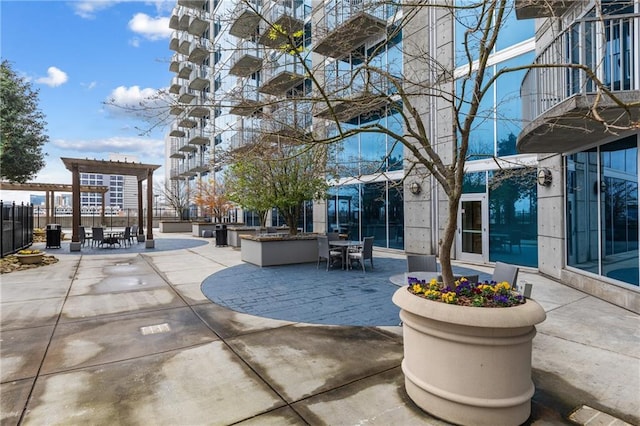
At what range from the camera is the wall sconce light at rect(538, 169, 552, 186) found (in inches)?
347

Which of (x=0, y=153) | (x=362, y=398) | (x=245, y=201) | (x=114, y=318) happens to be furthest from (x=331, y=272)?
(x=0, y=153)

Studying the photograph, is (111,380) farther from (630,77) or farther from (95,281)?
(630,77)

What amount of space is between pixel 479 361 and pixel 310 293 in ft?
16.5

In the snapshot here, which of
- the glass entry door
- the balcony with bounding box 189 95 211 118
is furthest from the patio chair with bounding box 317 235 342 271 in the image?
the balcony with bounding box 189 95 211 118

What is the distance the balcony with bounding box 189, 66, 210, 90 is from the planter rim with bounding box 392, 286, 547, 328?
3245 cm

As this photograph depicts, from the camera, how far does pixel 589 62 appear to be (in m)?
6.75

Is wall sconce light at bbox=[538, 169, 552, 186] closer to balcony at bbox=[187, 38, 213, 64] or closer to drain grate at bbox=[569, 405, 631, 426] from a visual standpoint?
drain grate at bbox=[569, 405, 631, 426]

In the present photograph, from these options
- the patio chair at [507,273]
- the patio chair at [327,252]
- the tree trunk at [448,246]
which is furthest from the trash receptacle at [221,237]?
the tree trunk at [448,246]

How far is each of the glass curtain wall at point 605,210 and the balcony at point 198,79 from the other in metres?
30.2

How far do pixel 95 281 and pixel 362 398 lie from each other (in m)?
8.62

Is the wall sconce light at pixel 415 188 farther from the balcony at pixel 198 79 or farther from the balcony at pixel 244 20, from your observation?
the balcony at pixel 198 79

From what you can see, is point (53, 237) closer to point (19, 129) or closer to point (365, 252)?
point (19, 129)

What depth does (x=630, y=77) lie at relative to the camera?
5.70 metres

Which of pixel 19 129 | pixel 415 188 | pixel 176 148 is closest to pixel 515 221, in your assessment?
pixel 415 188
